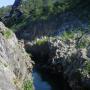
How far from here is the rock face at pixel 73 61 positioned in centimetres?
5522

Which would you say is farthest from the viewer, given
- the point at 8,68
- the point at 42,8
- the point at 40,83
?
the point at 42,8

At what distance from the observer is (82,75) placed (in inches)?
2164

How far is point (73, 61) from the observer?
208 feet

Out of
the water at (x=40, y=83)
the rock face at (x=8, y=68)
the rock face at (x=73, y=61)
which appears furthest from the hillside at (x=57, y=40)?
the rock face at (x=8, y=68)

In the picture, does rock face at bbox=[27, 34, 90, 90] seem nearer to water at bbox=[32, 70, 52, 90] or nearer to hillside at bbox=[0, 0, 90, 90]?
hillside at bbox=[0, 0, 90, 90]

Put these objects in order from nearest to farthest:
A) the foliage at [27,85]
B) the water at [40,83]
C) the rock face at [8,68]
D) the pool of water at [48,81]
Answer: the rock face at [8,68], the foliage at [27,85], the pool of water at [48,81], the water at [40,83]

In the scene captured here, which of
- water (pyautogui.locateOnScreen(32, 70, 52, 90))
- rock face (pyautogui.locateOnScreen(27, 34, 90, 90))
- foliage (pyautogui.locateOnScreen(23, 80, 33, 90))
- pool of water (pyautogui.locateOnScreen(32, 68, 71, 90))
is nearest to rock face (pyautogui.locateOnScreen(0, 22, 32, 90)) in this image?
foliage (pyautogui.locateOnScreen(23, 80, 33, 90))

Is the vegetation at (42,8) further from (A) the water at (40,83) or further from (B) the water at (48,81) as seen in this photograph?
(B) the water at (48,81)

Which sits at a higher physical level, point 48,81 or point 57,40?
point 57,40

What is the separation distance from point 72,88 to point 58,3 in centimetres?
8391

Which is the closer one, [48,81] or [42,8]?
[48,81]

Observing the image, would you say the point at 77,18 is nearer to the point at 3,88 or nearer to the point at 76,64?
the point at 76,64

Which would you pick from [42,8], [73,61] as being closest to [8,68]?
[73,61]

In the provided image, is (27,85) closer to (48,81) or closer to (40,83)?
(40,83)
